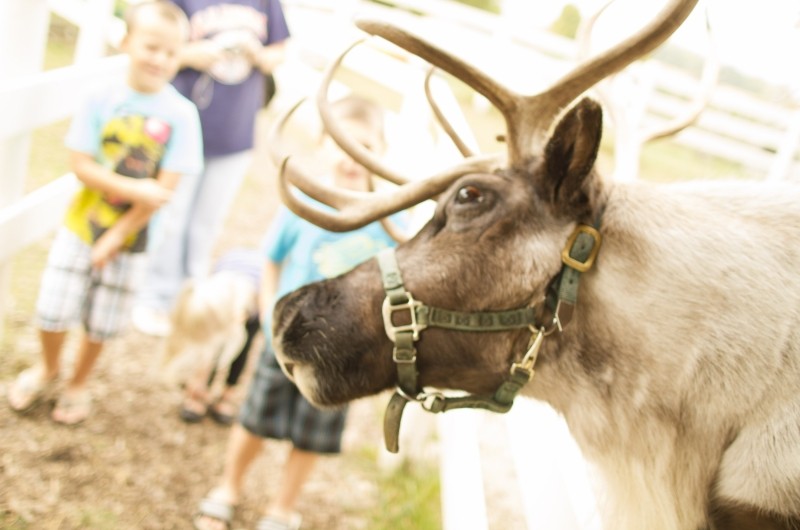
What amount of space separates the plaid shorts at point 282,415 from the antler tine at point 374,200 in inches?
40.1

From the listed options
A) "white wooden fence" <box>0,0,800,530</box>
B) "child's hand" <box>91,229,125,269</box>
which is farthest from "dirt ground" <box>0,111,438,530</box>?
"child's hand" <box>91,229,125,269</box>

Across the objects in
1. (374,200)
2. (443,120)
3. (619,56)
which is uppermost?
(619,56)

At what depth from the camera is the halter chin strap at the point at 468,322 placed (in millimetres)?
1763

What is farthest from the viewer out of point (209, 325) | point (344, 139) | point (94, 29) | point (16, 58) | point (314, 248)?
point (94, 29)

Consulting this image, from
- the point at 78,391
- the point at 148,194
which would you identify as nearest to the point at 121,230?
the point at 148,194

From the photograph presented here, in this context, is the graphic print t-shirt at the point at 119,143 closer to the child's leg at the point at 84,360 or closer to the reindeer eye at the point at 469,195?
the child's leg at the point at 84,360

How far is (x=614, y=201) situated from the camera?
1.82 m

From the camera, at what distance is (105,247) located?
3064 millimetres

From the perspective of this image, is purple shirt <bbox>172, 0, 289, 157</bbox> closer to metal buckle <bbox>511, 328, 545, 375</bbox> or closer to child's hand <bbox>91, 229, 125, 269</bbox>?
child's hand <bbox>91, 229, 125, 269</bbox>

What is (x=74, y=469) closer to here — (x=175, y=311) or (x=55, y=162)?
(x=175, y=311)

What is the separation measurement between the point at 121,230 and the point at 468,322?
1842 millimetres

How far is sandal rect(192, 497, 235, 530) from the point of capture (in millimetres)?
2996

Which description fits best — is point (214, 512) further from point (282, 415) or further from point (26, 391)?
point (26, 391)

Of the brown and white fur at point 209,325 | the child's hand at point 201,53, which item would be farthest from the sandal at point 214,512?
the child's hand at point 201,53
